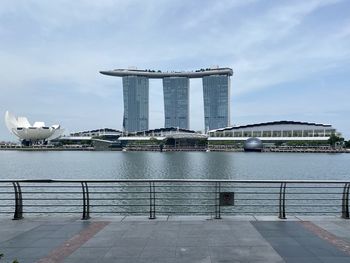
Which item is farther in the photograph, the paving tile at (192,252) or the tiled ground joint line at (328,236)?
the tiled ground joint line at (328,236)

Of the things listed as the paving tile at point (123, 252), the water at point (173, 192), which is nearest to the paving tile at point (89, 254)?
the paving tile at point (123, 252)

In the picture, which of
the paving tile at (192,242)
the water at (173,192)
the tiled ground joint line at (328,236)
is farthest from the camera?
the water at (173,192)

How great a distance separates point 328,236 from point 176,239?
3.58m

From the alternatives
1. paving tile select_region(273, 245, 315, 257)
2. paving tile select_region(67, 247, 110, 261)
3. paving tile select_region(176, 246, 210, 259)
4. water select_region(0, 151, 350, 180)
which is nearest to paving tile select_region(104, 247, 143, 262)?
paving tile select_region(67, 247, 110, 261)

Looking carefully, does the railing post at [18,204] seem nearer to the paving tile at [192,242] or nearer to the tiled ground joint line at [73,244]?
the tiled ground joint line at [73,244]

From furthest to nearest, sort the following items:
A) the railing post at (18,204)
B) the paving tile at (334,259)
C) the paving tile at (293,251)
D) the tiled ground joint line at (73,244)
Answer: the railing post at (18,204) → the paving tile at (293,251) → the tiled ground joint line at (73,244) → the paving tile at (334,259)

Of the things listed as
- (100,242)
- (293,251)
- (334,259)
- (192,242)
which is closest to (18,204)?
(100,242)

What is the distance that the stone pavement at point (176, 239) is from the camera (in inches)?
275

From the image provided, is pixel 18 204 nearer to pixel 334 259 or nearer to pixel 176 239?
pixel 176 239

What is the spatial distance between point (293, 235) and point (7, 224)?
7.51 meters

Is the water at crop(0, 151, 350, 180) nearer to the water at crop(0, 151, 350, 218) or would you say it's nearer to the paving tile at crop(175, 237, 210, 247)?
the water at crop(0, 151, 350, 218)

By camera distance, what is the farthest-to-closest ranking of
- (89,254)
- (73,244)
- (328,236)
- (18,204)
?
(18,204) < (328,236) < (73,244) < (89,254)

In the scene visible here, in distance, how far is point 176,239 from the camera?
8.17 m

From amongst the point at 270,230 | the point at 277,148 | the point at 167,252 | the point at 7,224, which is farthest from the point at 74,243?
the point at 277,148
